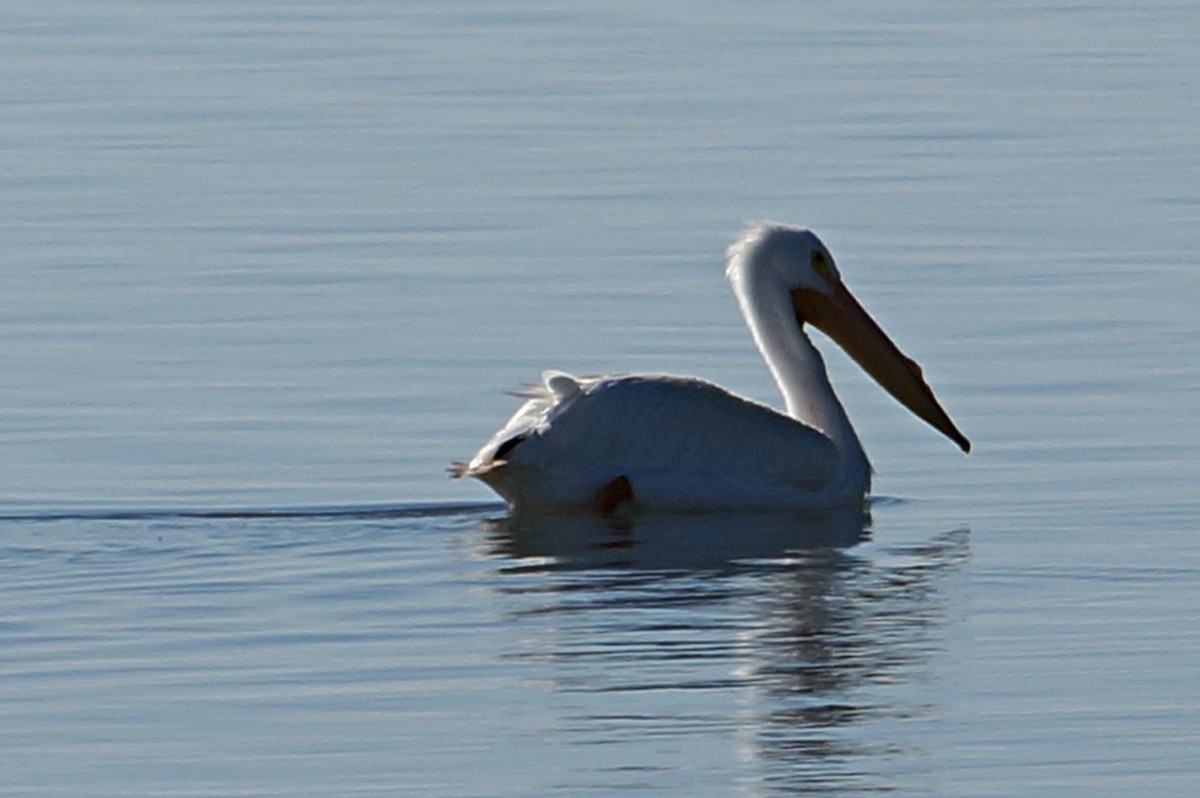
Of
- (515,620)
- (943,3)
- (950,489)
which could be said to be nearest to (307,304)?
(950,489)

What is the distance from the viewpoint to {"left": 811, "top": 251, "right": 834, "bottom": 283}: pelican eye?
Answer: 10070 millimetres

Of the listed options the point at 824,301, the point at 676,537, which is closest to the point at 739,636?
the point at 676,537

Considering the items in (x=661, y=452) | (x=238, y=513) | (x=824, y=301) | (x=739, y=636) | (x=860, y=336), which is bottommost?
(x=739, y=636)

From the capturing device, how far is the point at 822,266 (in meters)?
10.1

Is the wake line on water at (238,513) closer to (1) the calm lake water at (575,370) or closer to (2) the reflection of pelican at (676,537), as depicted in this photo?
(1) the calm lake water at (575,370)

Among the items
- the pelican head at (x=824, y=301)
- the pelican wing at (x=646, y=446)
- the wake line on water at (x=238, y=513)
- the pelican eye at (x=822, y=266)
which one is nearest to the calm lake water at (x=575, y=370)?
the wake line on water at (x=238, y=513)

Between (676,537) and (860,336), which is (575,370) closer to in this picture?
(860,336)

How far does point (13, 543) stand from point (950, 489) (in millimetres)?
2697

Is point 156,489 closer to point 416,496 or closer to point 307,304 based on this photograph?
point 416,496

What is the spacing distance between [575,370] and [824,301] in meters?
0.99

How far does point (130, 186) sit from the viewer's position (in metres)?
14.2

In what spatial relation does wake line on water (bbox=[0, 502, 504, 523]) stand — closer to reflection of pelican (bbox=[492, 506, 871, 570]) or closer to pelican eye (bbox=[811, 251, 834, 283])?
reflection of pelican (bbox=[492, 506, 871, 570])

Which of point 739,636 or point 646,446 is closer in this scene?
point 739,636

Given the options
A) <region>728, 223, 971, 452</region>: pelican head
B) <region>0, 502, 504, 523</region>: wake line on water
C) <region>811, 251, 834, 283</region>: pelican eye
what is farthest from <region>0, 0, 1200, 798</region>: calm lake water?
<region>811, 251, 834, 283</region>: pelican eye
